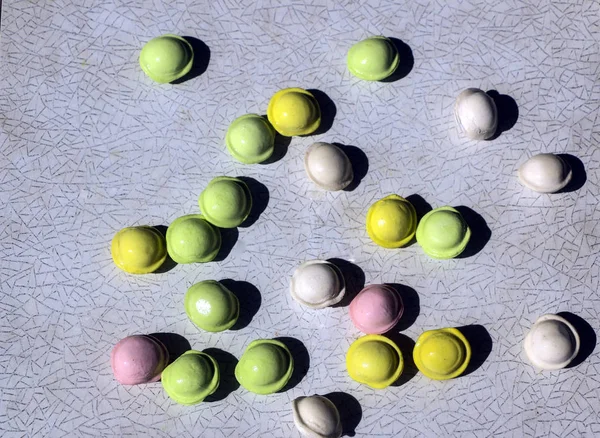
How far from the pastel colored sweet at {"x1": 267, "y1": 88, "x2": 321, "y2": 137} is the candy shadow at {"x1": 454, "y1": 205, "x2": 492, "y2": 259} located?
0.35 meters

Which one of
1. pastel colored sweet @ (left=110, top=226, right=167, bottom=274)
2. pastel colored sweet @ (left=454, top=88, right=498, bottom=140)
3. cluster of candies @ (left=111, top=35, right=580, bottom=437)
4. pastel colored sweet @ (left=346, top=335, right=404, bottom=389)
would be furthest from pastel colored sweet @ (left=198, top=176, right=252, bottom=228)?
pastel colored sweet @ (left=454, top=88, right=498, bottom=140)

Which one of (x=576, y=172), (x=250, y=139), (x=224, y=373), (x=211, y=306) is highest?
(x=576, y=172)

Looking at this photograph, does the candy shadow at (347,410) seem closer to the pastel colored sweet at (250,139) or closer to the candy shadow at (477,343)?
the candy shadow at (477,343)

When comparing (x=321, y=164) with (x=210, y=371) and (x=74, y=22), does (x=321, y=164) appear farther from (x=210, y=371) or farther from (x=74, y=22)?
(x=74, y=22)

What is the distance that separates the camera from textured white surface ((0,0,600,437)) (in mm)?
1344

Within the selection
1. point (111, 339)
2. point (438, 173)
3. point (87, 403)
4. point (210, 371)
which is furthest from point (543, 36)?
point (87, 403)

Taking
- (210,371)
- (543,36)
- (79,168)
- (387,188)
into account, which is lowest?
(210,371)

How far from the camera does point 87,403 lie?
133cm

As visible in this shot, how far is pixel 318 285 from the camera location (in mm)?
1315

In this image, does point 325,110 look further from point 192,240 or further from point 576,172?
point 576,172

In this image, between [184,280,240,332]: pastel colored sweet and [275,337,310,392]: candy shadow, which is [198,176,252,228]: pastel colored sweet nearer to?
[184,280,240,332]: pastel colored sweet

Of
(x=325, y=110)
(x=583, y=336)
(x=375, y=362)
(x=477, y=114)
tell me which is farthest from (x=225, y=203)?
(x=583, y=336)

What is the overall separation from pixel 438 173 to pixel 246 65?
460 millimetres

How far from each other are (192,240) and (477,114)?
0.61 metres
